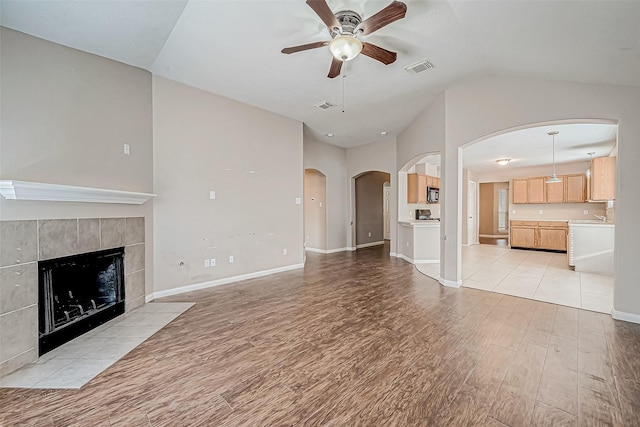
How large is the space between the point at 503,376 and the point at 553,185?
853 centimetres

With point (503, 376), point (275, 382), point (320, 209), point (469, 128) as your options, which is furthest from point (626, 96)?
point (320, 209)

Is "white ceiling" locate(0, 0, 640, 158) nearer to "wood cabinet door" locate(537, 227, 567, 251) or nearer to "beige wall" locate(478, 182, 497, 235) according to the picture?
"wood cabinet door" locate(537, 227, 567, 251)

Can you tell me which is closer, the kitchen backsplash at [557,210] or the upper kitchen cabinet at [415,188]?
the upper kitchen cabinet at [415,188]

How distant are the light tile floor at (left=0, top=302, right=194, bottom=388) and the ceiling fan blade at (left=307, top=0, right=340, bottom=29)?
3.36 meters

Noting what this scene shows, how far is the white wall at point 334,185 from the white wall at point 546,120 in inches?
150

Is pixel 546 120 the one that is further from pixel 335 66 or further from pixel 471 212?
pixel 471 212

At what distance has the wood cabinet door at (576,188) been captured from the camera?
7.44 metres

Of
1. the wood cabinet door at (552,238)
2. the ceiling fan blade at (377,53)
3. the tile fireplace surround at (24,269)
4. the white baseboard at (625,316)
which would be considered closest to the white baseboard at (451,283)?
the white baseboard at (625,316)

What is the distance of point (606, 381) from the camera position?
192cm

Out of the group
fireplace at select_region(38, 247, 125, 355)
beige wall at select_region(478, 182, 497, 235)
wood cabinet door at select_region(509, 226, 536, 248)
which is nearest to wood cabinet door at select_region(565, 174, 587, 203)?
wood cabinet door at select_region(509, 226, 536, 248)

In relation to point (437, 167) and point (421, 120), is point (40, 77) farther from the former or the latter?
point (437, 167)

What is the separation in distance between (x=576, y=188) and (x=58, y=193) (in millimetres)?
11227

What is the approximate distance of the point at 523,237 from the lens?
830cm

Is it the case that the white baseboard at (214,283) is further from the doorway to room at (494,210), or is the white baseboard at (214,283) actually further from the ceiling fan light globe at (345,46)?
the doorway to room at (494,210)
